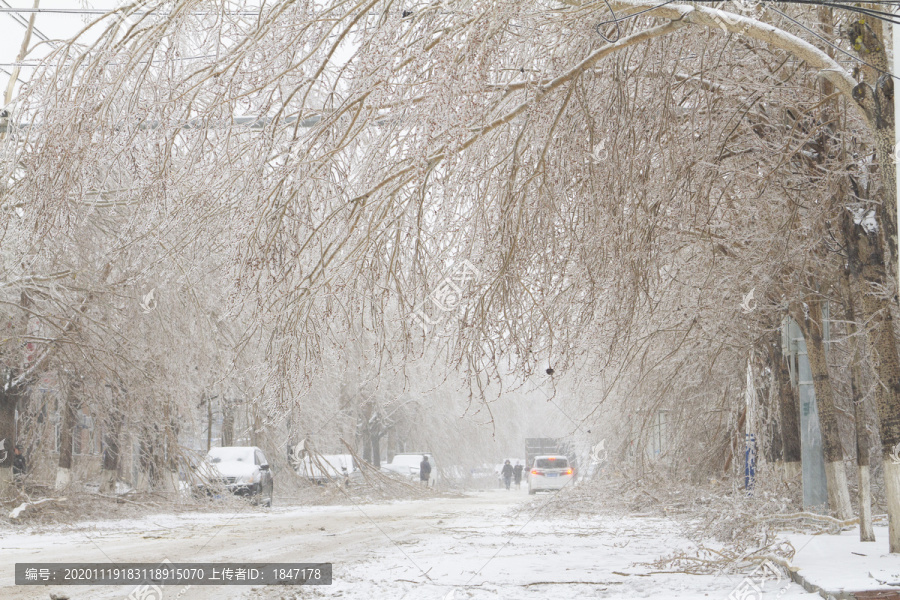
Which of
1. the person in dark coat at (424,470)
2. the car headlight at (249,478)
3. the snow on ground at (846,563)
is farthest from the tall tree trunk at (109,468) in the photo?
the person in dark coat at (424,470)

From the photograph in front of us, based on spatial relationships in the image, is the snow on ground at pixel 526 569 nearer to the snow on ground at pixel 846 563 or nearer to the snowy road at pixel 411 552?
the snowy road at pixel 411 552

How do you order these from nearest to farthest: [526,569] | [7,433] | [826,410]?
[526,569]
[826,410]
[7,433]

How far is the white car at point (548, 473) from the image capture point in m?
36.8

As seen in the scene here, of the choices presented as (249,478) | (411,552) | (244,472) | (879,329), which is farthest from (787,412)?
(244,472)

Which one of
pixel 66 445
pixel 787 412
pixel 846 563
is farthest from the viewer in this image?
pixel 66 445

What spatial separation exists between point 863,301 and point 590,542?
6285 mm

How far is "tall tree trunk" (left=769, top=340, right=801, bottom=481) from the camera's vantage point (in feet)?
48.8

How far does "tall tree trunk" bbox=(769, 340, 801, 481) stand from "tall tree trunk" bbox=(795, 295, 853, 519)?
219 cm

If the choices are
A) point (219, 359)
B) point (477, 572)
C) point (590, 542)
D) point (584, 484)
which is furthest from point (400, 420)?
point (477, 572)

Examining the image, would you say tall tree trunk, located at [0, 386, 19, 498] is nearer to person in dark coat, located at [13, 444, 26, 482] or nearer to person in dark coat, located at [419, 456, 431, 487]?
person in dark coat, located at [13, 444, 26, 482]

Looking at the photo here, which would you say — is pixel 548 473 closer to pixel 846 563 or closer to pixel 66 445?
pixel 66 445

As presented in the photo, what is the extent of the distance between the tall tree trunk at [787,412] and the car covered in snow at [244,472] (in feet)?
44.5

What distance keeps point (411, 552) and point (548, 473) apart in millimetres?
25273

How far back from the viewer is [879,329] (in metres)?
9.23
